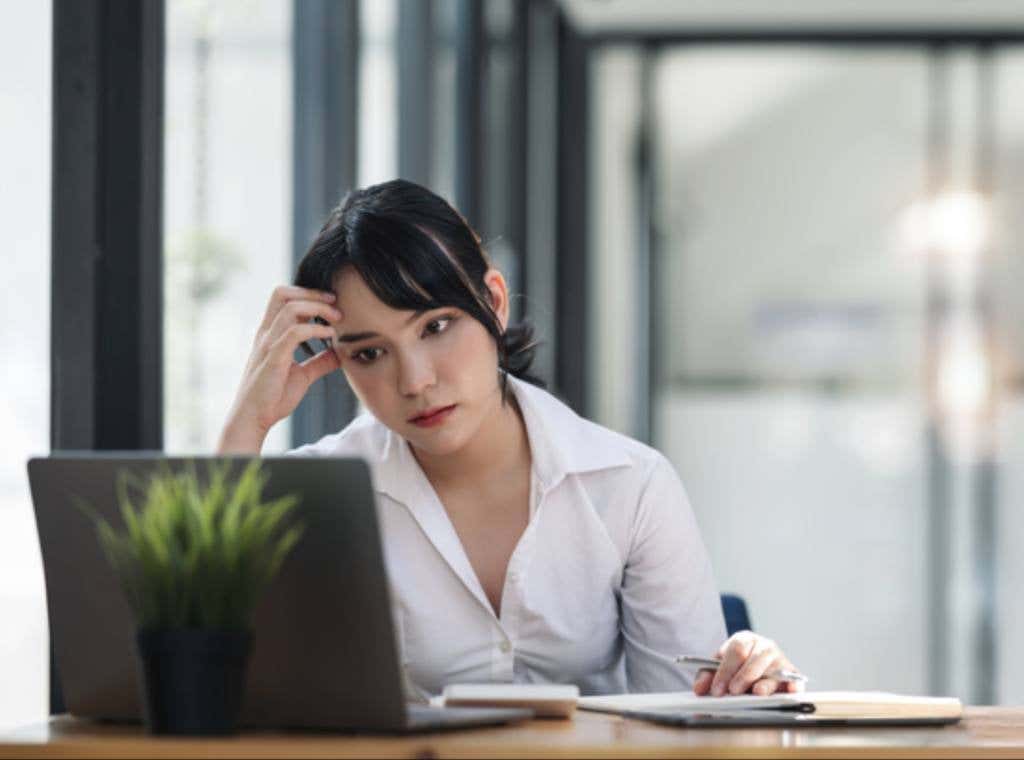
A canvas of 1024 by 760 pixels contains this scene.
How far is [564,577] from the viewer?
207 cm

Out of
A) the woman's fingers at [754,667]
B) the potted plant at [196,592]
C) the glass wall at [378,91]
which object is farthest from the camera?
the glass wall at [378,91]

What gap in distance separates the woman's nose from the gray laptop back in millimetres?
550

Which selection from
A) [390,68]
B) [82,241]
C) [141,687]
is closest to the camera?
[141,687]

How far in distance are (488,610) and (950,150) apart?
419 centimetres

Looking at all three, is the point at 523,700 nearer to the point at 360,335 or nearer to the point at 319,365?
the point at 360,335

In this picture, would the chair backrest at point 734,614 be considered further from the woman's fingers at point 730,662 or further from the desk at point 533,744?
the desk at point 533,744

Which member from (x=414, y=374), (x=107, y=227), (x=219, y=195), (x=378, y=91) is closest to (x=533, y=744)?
(x=414, y=374)

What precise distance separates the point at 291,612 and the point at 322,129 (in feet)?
5.70

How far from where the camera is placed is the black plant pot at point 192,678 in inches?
49.9

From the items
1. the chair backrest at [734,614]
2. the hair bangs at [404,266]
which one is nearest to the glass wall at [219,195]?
the hair bangs at [404,266]

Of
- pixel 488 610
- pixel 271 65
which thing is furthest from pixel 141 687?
pixel 271 65

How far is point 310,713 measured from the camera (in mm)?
1390

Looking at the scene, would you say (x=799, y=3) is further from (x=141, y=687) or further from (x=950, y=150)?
(x=141, y=687)

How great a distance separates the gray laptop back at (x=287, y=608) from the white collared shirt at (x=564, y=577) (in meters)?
0.57
